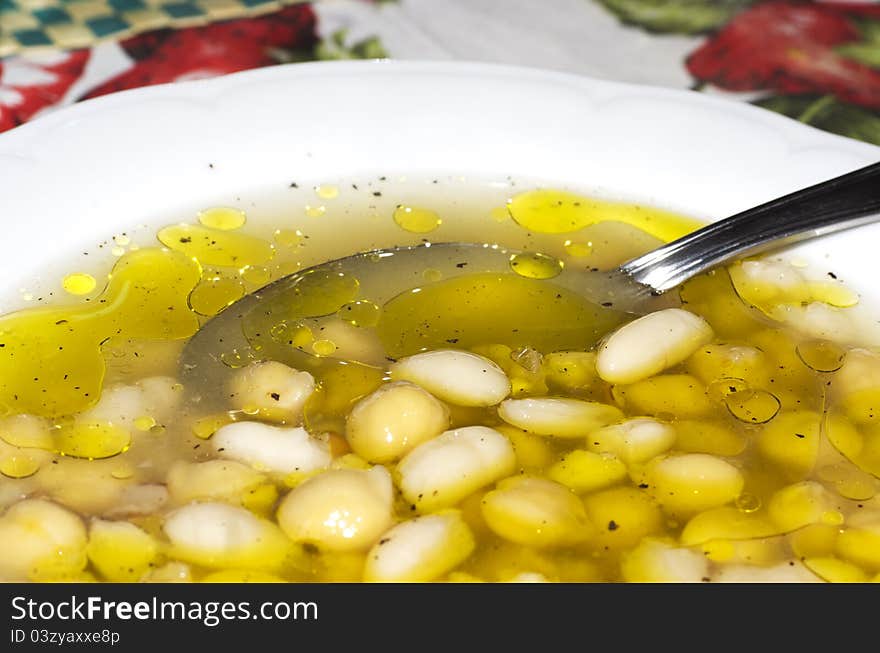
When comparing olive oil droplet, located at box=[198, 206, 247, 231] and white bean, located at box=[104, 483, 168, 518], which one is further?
olive oil droplet, located at box=[198, 206, 247, 231]

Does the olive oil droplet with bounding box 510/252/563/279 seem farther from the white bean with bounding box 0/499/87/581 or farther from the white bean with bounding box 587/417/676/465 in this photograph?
the white bean with bounding box 0/499/87/581

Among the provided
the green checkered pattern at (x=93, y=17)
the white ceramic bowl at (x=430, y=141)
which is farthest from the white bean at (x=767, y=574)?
the green checkered pattern at (x=93, y=17)

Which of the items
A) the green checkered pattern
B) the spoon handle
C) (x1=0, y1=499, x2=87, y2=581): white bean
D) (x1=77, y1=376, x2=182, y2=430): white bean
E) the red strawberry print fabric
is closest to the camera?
(x1=0, y1=499, x2=87, y2=581): white bean

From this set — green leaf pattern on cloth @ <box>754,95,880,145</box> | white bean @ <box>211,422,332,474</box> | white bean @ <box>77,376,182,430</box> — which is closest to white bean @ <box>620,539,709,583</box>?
white bean @ <box>211,422,332,474</box>

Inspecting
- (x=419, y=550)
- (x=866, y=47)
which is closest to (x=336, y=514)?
(x=419, y=550)

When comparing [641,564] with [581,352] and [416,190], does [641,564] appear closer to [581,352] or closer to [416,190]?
[581,352]

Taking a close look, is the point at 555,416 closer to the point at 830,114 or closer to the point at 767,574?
the point at 767,574
